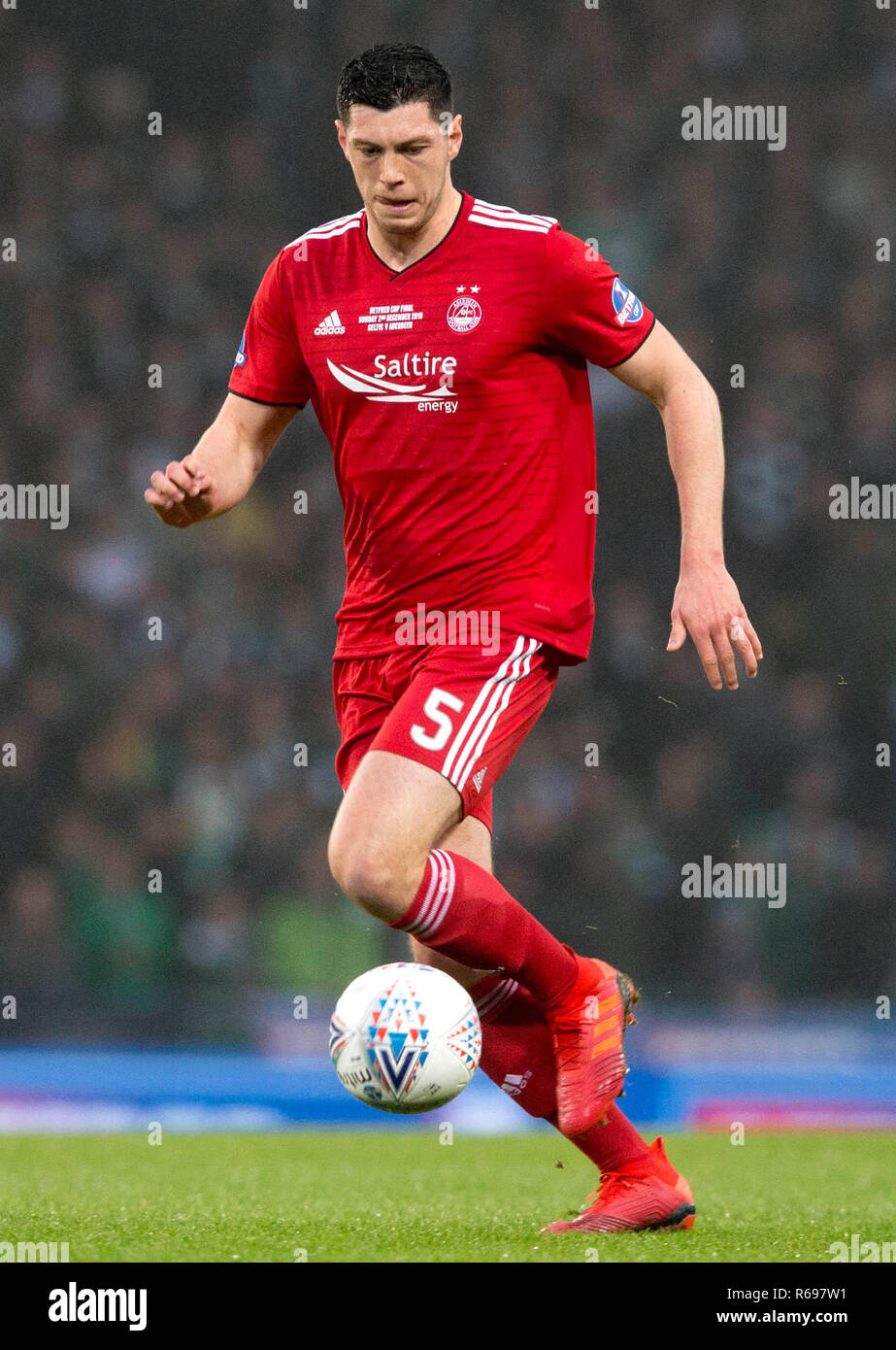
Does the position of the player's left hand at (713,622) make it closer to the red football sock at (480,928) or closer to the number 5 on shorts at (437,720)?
the number 5 on shorts at (437,720)

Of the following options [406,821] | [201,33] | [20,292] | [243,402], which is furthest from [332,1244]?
[201,33]

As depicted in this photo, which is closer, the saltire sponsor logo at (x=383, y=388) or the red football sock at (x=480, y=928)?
the red football sock at (x=480, y=928)

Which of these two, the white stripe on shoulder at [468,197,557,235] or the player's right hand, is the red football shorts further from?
the white stripe on shoulder at [468,197,557,235]

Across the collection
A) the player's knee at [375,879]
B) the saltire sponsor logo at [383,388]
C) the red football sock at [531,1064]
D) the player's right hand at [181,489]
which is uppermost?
the saltire sponsor logo at [383,388]

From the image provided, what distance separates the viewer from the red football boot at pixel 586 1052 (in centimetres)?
378

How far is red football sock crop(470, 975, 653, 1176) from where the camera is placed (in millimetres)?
3920

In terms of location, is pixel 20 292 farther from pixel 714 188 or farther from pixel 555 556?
pixel 555 556

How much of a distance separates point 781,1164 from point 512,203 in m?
5.53

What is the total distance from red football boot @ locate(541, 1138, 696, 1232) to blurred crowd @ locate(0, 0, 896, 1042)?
426cm

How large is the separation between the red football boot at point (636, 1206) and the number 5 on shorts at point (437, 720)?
1.10 m

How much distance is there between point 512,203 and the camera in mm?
9422

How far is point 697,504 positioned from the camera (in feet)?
12.9

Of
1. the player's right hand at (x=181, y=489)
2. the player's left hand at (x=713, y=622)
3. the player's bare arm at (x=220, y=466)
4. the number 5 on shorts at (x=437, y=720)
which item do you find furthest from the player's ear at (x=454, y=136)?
the number 5 on shorts at (x=437, y=720)

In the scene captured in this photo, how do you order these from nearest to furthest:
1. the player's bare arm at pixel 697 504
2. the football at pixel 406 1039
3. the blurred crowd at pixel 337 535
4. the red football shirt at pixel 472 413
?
the football at pixel 406 1039
the player's bare arm at pixel 697 504
the red football shirt at pixel 472 413
the blurred crowd at pixel 337 535
